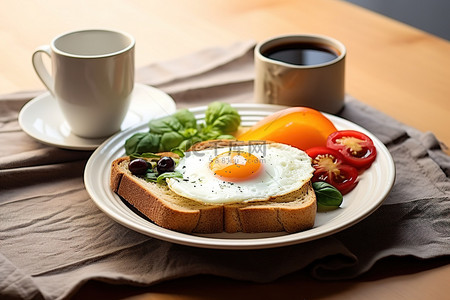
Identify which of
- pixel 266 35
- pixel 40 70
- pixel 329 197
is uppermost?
pixel 40 70

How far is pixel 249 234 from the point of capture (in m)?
1.56

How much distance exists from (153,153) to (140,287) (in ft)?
1.74

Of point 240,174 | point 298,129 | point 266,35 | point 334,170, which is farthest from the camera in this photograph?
point 266,35

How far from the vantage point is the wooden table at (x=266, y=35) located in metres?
2.41

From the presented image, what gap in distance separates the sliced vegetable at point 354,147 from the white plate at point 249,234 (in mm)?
23

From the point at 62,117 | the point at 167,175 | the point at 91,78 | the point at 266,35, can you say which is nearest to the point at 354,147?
the point at 167,175

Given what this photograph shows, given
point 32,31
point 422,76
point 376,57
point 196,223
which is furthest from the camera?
point 32,31

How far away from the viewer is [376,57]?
2.67 m

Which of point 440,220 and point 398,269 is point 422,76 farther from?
point 398,269

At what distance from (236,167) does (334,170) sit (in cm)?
29

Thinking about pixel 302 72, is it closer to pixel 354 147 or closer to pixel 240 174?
pixel 354 147

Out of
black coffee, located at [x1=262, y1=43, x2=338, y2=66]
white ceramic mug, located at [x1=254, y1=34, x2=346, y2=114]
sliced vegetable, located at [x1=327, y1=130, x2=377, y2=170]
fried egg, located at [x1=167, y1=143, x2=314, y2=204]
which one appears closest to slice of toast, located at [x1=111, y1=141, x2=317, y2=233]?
fried egg, located at [x1=167, y1=143, x2=314, y2=204]

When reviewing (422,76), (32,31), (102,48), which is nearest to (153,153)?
(102,48)

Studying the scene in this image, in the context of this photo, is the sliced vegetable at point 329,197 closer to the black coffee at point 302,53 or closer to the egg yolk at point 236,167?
the egg yolk at point 236,167
